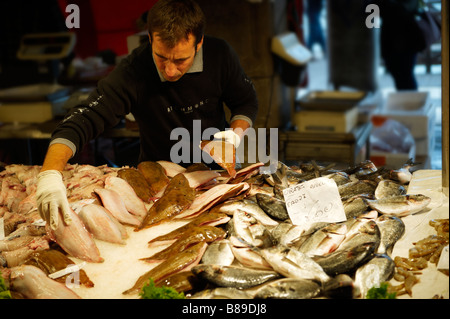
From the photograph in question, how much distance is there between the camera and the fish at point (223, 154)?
108 inches

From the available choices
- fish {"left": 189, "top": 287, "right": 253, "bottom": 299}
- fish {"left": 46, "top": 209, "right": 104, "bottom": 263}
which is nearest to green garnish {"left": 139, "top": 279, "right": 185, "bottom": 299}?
fish {"left": 189, "top": 287, "right": 253, "bottom": 299}

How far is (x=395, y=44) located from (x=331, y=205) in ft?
20.9

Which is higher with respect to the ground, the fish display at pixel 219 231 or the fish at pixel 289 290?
the fish display at pixel 219 231

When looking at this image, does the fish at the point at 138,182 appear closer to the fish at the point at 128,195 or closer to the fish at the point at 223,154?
the fish at the point at 128,195

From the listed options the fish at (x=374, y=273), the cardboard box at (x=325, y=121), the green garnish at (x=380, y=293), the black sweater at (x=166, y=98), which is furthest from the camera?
the cardboard box at (x=325, y=121)

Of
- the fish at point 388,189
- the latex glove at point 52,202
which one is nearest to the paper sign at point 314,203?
the fish at point 388,189

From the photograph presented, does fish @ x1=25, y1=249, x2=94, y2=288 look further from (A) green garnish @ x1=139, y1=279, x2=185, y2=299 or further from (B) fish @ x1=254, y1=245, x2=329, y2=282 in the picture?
(B) fish @ x1=254, y1=245, x2=329, y2=282

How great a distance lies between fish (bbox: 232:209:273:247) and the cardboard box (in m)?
3.12

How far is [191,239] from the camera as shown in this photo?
2.15 m

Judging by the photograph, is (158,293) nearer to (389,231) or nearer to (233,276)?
(233,276)

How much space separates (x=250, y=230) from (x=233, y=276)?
1.14 feet

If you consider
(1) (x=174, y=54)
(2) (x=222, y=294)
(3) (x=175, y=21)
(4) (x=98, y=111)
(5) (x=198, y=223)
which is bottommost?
(2) (x=222, y=294)

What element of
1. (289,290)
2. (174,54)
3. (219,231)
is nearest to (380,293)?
(289,290)

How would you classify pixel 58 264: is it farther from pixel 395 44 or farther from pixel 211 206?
pixel 395 44
